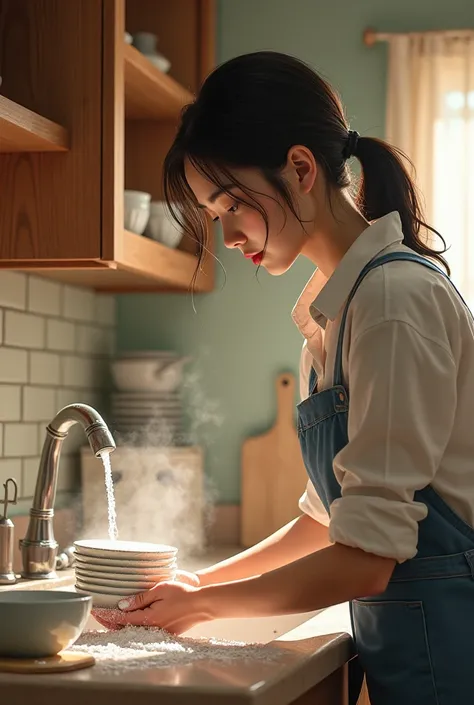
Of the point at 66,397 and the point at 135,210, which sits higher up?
the point at 135,210

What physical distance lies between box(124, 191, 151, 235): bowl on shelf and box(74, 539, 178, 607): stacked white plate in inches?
39.3

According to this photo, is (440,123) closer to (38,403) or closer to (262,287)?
(262,287)

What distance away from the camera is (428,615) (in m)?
1.43

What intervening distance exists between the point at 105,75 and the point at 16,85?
176mm

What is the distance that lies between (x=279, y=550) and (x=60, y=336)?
3.65 feet

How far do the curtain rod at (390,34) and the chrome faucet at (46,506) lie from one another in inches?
55.3

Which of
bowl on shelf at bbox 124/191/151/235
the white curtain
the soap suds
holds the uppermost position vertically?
the white curtain

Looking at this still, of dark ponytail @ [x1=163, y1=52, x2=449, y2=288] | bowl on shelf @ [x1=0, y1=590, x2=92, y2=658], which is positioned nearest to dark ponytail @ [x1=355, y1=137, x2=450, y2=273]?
dark ponytail @ [x1=163, y1=52, x2=449, y2=288]

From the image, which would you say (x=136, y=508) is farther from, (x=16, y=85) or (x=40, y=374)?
(x=16, y=85)

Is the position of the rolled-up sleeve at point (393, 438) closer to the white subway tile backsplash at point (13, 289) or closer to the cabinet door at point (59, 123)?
the cabinet door at point (59, 123)

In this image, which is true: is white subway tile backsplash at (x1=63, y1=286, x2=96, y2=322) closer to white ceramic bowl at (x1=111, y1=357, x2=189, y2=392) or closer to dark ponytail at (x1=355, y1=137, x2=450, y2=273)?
white ceramic bowl at (x1=111, y1=357, x2=189, y2=392)

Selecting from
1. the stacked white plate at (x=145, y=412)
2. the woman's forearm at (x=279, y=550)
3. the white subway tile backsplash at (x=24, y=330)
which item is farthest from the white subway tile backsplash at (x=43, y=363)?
the woman's forearm at (x=279, y=550)

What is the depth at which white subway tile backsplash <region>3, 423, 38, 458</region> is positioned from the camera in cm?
246

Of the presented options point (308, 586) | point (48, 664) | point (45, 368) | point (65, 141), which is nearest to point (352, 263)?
point (308, 586)
